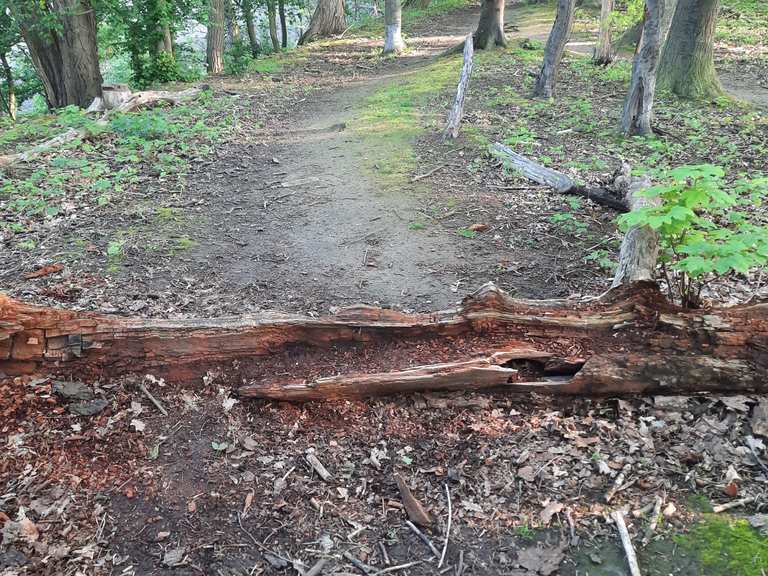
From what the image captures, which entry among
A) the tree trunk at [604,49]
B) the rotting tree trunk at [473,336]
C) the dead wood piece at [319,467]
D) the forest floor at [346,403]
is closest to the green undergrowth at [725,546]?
the forest floor at [346,403]

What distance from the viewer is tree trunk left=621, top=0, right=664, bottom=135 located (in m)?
8.64

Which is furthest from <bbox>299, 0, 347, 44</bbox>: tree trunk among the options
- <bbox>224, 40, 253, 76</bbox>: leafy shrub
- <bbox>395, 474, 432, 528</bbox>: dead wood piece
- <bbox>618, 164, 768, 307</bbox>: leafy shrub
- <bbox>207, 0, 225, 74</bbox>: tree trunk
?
<bbox>395, 474, 432, 528</bbox>: dead wood piece

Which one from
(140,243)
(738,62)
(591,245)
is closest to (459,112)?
(591,245)

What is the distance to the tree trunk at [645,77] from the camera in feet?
28.3

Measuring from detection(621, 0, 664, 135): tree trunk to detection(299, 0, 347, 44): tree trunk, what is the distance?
15.1 meters

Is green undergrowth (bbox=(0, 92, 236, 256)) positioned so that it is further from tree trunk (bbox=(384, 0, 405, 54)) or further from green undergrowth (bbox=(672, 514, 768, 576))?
tree trunk (bbox=(384, 0, 405, 54))

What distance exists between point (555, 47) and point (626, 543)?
1085 centimetres

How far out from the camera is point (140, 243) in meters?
6.42

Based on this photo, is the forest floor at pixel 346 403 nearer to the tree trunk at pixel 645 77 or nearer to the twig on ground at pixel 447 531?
the twig on ground at pixel 447 531

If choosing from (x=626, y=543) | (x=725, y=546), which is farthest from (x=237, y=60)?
(x=725, y=546)

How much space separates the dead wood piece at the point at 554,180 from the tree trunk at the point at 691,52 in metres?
4.72

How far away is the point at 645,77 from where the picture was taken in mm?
8930

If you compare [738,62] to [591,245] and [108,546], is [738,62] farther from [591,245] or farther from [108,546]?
[108,546]

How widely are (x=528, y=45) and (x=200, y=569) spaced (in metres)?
17.4
